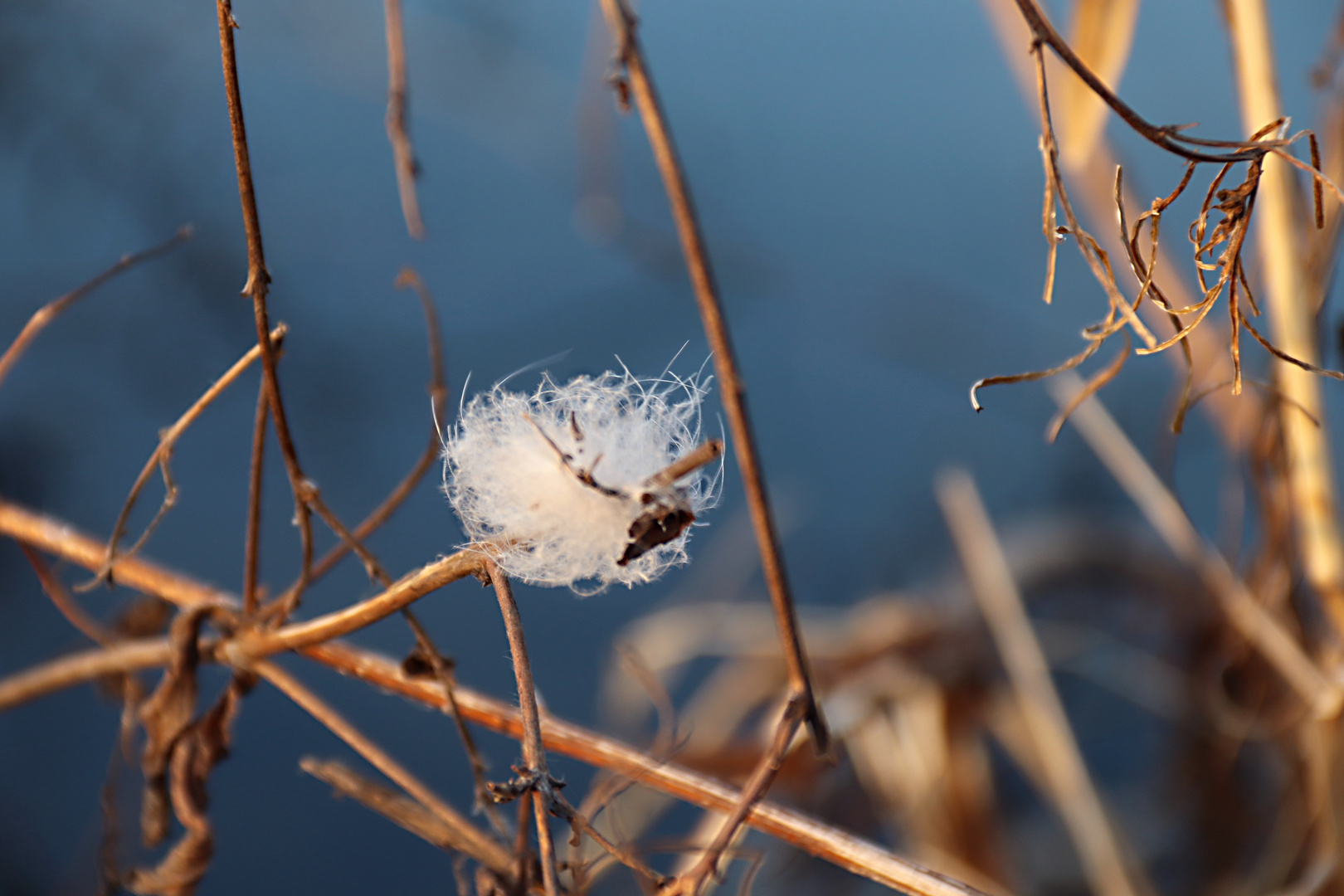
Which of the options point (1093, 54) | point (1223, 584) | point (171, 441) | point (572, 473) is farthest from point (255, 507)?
point (1223, 584)

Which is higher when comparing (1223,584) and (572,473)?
(572,473)

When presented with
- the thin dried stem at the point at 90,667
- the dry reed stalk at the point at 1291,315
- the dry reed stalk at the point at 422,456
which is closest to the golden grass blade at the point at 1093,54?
the dry reed stalk at the point at 1291,315

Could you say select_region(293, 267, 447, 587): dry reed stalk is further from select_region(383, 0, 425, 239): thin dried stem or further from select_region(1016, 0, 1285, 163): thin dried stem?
select_region(1016, 0, 1285, 163): thin dried stem

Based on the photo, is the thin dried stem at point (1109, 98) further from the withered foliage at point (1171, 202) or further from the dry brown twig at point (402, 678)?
the dry brown twig at point (402, 678)

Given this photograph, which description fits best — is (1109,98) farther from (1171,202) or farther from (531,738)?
(531,738)

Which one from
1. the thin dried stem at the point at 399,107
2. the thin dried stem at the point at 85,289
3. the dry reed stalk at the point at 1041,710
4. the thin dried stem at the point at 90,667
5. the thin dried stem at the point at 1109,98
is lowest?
the dry reed stalk at the point at 1041,710
